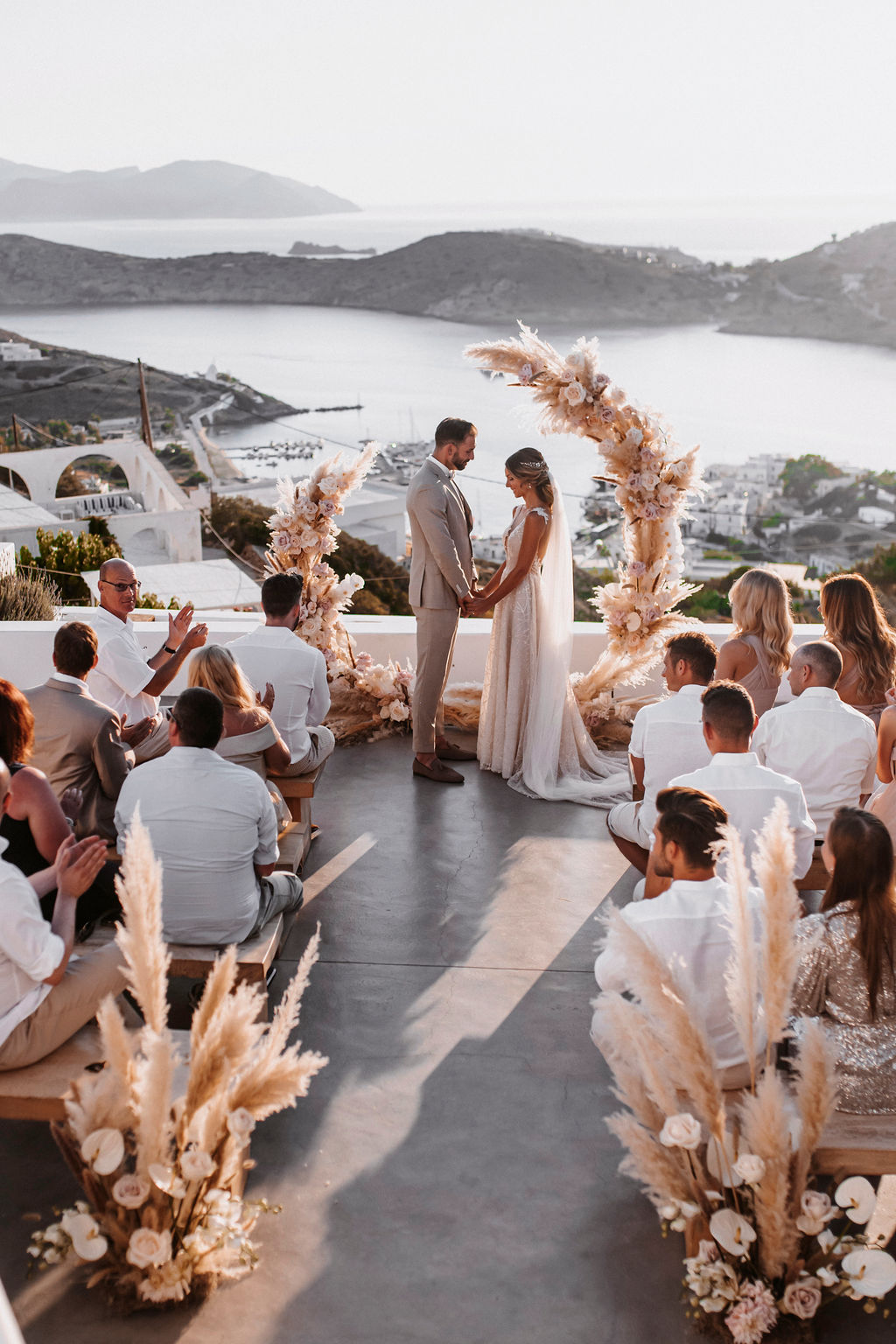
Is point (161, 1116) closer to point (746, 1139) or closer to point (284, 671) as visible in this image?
point (746, 1139)

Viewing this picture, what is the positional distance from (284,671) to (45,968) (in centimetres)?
217

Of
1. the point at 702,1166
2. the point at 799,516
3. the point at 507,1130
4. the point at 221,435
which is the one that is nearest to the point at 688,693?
the point at 507,1130

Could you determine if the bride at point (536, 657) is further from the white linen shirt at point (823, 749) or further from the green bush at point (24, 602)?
the green bush at point (24, 602)

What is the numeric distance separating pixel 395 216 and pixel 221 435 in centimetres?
→ 2870

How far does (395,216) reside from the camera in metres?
69.9

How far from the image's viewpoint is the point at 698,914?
275 cm

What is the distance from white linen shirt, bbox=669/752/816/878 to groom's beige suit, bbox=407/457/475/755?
250 cm

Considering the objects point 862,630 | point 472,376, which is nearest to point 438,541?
point 862,630

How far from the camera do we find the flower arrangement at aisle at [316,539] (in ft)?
20.5

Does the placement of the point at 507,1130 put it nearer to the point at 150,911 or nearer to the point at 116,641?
the point at 150,911

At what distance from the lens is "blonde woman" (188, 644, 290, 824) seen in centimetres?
394

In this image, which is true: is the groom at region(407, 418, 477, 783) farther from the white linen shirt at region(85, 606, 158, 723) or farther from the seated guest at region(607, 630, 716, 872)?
the seated guest at region(607, 630, 716, 872)

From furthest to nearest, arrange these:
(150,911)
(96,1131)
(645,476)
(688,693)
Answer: (645,476) < (688,693) < (96,1131) < (150,911)

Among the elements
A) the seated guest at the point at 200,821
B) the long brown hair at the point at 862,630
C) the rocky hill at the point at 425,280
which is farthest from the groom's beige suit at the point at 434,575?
the rocky hill at the point at 425,280
